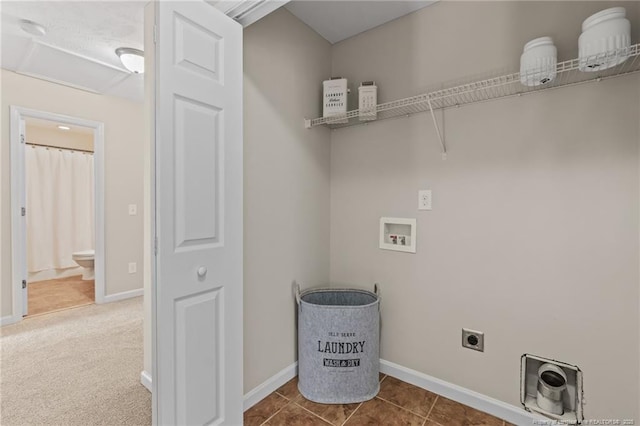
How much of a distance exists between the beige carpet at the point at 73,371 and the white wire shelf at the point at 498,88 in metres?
2.00

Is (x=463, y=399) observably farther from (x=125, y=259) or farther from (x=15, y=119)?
(x=15, y=119)

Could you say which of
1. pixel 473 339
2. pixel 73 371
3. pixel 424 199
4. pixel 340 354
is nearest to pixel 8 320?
pixel 73 371

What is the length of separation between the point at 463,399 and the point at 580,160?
4.55 ft

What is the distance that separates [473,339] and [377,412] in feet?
2.18

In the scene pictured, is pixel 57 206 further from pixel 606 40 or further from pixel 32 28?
pixel 606 40

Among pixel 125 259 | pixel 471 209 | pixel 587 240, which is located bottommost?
pixel 125 259

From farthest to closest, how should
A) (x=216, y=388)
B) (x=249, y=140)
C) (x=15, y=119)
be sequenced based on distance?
(x=15, y=119)
(x=249, y=140)
(x=216, y=388)

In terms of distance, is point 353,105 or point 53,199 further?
point 53,199

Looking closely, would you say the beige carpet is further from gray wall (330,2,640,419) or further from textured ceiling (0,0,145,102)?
textured ceiling (0,0,145,102)

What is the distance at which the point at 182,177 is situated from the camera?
3.94 feet

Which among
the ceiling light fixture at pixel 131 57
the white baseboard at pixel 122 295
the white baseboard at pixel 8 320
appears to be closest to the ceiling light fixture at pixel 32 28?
the ceiling light fixture at pixel 131 57

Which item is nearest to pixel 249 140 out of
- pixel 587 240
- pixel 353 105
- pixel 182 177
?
pixel 182 177

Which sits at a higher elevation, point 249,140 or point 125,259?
point 249,140

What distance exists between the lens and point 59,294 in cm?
371
